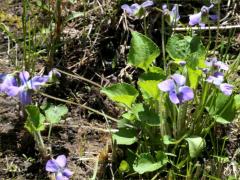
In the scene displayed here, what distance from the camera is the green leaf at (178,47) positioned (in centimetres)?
205

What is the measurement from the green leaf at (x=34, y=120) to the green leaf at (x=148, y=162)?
0.35m

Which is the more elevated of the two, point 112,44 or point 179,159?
point 112,44

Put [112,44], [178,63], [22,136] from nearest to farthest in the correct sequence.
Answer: [178,63], [22,136], [112,44]

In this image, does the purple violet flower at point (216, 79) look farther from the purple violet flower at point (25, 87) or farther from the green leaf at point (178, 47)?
the purple violet flower at point (25, 87)

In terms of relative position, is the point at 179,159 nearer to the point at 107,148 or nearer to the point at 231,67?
the point at 107,148

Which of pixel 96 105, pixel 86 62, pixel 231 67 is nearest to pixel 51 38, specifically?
pixel 86 62

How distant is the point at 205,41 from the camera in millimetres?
2381

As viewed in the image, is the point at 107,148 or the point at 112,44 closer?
the point at 107,148

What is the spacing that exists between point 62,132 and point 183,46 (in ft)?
1.84

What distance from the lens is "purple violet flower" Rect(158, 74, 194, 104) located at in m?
1.78

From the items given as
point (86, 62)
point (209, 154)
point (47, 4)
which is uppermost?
point (47, 4)

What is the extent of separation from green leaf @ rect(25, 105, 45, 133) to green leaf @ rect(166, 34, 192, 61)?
53cm

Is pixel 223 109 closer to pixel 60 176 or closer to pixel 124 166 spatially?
pixel 124 166

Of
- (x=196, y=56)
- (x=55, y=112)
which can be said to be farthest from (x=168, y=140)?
(x=55, y=112)
